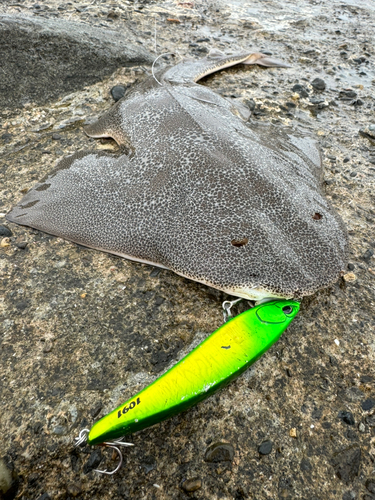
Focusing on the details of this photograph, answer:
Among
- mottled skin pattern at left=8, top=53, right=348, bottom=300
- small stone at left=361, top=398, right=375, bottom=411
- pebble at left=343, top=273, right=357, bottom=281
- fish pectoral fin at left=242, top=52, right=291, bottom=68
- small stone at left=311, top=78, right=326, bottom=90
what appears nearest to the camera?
small stone at left=361, top=398, right=375, bottom=411

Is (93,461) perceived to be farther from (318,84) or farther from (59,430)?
(318,84)

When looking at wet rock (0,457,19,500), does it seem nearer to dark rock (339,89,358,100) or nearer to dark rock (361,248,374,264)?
dark rock (361,248,374,264)

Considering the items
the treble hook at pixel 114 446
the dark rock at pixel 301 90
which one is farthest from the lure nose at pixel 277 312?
the dark rock at pixel 301 90

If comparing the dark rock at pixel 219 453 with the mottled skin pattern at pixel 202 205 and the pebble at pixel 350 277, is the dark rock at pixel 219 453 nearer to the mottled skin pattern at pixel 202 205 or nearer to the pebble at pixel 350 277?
the mottled skin pattern at pixel 202 205

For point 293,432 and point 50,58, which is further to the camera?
point 50,58

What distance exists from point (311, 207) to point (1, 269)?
2267mm

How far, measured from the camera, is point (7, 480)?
1840 mm

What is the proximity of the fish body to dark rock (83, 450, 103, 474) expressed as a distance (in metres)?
0.21

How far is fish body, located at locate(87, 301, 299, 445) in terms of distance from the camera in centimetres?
180

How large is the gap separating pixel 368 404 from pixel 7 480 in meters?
1.97

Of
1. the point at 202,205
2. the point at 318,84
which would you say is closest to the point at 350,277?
the point at 202,205

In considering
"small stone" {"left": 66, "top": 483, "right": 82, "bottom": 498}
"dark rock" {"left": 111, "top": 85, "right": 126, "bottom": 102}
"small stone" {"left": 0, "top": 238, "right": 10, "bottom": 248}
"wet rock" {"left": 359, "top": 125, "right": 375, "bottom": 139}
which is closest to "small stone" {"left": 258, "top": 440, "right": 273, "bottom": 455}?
"small stone" {"left": 66, "top": 483, "right": 82, "bottom": 498}

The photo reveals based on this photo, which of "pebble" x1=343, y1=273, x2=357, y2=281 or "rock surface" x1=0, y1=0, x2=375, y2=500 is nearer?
"rock surface" x1=0, y1=0, x2=375, y2=500

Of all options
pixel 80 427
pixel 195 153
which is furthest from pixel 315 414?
pixel 195 153
